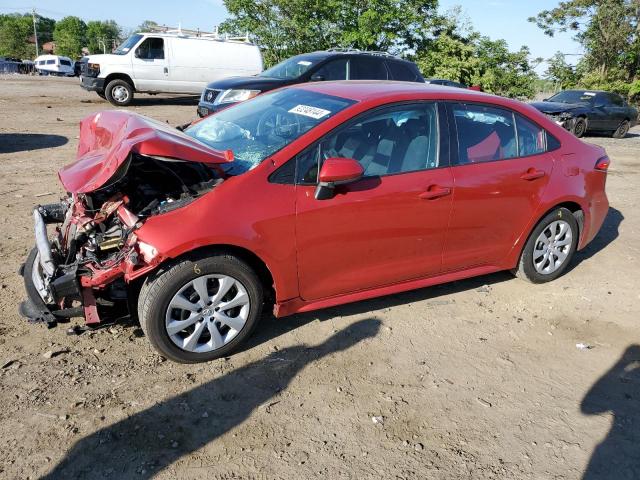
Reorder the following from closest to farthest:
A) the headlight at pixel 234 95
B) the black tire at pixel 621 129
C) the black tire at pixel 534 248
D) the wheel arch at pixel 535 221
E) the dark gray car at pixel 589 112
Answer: the wheel arch at pixel 535 221 → the black tire at pixel 534 248 → the headlight at pixel 234 95 → the dark gray car at pixel 589 112 → the black tire at pixel 621 129

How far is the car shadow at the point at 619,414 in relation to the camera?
275 centimetres

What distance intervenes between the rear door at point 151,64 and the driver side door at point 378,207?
47.5ft

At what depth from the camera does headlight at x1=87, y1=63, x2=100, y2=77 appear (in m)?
15.7

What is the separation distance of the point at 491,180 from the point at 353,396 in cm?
202

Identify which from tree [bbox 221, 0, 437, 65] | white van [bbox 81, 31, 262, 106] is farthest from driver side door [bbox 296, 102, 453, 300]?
tree [bbox 221, 0, 437, 65]

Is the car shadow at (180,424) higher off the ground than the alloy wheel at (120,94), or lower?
lower

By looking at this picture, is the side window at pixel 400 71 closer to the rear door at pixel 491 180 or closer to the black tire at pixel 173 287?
the rear door at pixel 491 180

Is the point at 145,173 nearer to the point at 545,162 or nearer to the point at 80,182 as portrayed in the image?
the point at 80,182

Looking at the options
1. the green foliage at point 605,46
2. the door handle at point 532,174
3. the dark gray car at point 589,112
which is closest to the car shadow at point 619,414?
the door handle at point 532,174

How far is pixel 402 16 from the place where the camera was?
80.9 feet

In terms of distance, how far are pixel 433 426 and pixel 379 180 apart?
161cm

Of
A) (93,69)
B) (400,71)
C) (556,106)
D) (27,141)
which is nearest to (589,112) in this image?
(556,106)

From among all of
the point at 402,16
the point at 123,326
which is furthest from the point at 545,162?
the point at 402,16

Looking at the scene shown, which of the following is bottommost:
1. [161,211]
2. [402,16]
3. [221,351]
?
[221,351]
